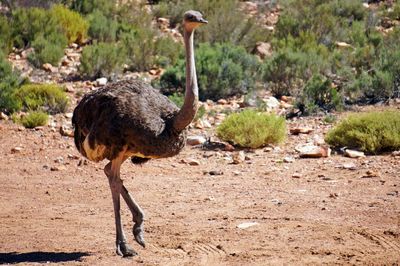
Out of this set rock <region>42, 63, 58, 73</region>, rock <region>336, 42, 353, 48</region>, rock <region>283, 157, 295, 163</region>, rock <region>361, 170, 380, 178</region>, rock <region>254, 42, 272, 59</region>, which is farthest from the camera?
rock <region>336, 42, 353, 48</region>

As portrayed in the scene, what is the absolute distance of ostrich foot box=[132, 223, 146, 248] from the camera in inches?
292

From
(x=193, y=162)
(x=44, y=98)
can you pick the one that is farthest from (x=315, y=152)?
(x=44, y=98)

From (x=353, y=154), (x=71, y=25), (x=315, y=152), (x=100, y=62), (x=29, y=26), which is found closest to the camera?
(x=353, y=154)

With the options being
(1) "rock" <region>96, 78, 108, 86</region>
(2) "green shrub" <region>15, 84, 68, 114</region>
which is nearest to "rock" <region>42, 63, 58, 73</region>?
(1) "rock" <region>96, 78, 108, 86</region>

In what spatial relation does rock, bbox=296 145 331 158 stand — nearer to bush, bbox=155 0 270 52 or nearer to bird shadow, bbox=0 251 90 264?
bird shadow, bbox=0 251 90 264

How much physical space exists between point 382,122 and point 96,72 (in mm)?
6192

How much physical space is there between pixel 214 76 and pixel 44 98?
108 inches

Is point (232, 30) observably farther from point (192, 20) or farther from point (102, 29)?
point (192, 20)

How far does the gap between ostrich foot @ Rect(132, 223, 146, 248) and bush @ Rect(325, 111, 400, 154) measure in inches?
159

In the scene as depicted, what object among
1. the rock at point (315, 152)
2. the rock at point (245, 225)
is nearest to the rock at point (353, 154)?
the rock at point (315, 152)

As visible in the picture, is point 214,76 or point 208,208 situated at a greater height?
point 208,208

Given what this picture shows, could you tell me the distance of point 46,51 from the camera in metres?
16.2

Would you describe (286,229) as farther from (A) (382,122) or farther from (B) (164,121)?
(A) (382,122)

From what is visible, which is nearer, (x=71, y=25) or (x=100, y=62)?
(x=100, y=62)
